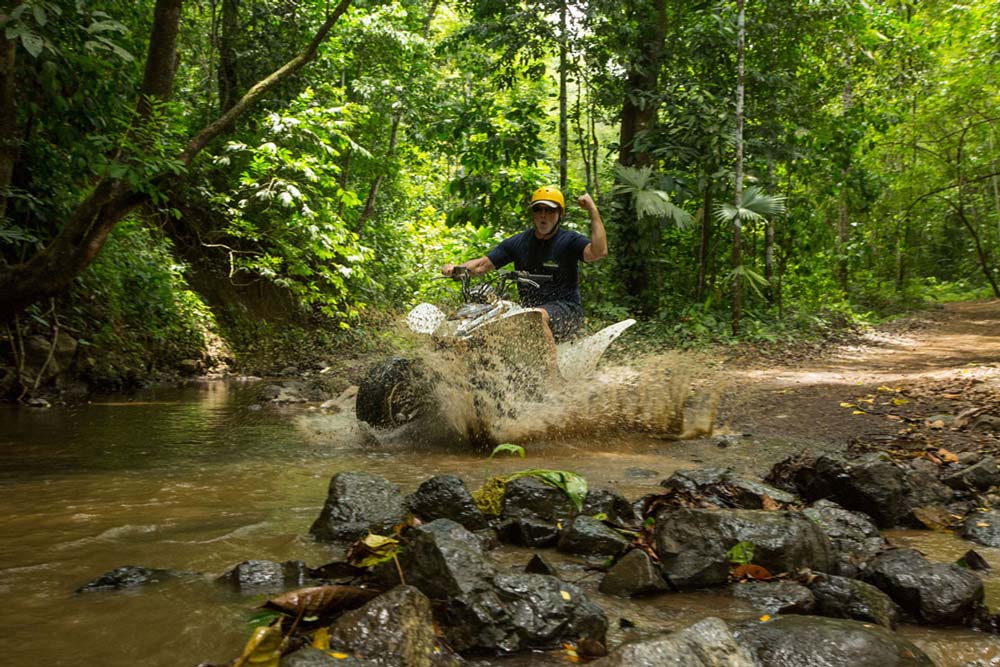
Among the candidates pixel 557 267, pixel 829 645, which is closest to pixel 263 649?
pixel 829 645

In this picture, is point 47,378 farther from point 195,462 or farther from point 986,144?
point 986,144

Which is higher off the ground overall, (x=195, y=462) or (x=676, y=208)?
A: (x=676, y=208)

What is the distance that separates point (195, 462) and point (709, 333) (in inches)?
391

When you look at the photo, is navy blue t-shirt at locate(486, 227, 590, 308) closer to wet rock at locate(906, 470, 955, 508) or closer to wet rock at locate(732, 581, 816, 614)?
Answer: wet rock at locate(906, 470, 955, 508)

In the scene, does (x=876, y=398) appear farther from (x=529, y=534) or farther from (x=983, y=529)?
(x=529, y=534)

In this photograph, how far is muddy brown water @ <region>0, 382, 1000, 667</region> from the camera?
232cm

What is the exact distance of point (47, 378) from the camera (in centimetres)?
828

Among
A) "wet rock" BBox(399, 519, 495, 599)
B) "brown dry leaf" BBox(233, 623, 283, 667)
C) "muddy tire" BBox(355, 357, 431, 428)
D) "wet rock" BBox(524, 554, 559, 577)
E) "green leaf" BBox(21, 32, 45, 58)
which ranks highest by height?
"green leaf" BBox(21, 32, 45, 58)

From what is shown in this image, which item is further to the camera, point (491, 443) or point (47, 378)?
point (47, 378)

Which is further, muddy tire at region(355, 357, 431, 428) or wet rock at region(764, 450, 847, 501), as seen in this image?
muddy tire at region(355, 357, 431, 428)

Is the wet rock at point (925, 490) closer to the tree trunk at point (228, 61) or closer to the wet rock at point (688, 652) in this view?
the wet rock at point (688, 652)

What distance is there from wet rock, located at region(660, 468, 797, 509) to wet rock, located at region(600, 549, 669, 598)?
1.13 metres

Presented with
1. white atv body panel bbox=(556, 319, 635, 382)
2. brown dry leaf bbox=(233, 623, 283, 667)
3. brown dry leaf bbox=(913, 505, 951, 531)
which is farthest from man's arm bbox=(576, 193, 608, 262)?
brown dry leaf bbox=(233, 623, 283, 667)

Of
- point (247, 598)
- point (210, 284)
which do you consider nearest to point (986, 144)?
point (210, 284)
